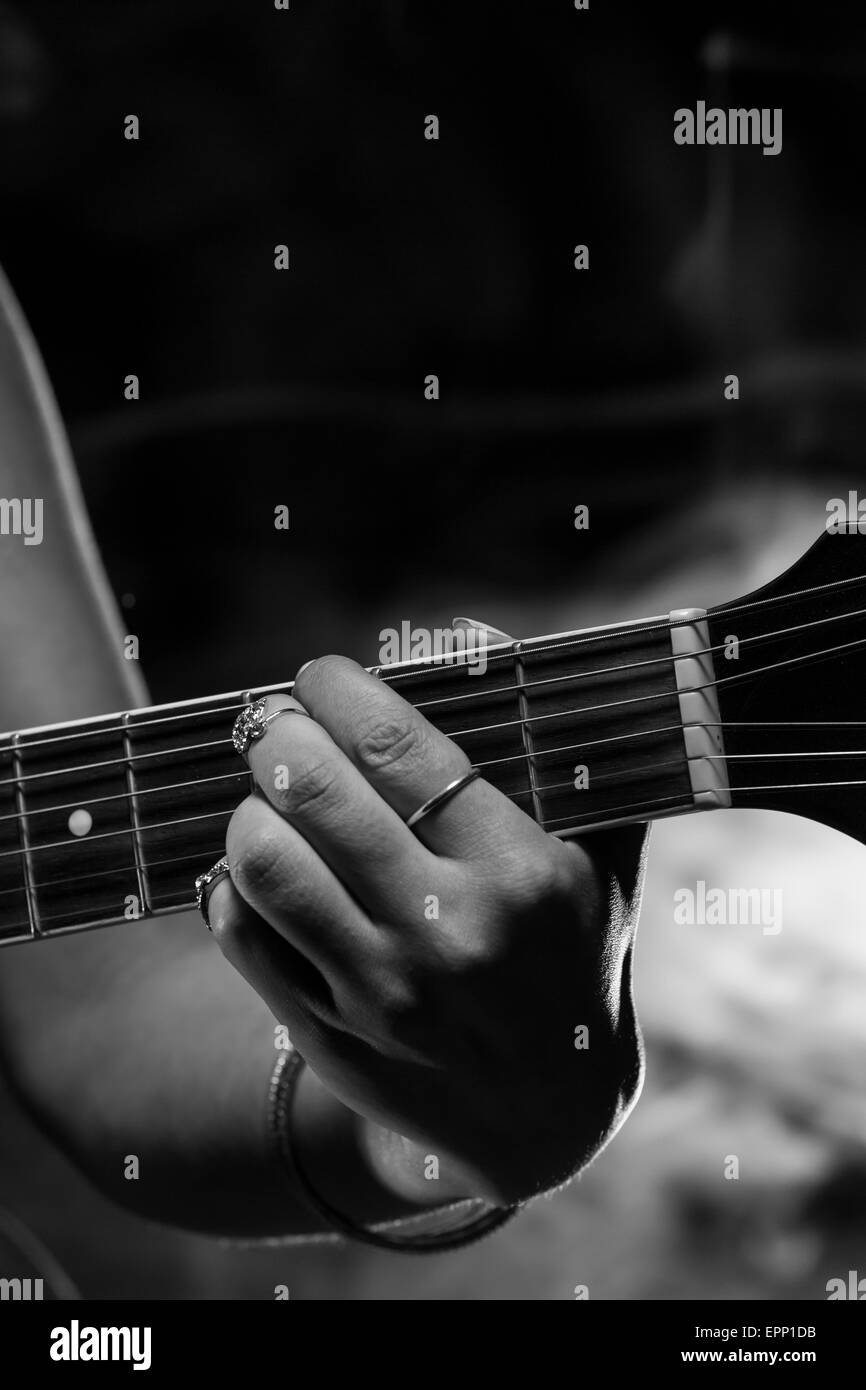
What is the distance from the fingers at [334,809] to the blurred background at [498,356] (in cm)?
106

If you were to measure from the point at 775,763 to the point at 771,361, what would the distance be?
1.33 m

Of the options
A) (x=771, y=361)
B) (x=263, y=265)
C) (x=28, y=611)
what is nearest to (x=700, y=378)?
(x=771, y=361)

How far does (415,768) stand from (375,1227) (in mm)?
353

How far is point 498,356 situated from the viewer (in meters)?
1.57

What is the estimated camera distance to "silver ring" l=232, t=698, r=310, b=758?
1.45 ft

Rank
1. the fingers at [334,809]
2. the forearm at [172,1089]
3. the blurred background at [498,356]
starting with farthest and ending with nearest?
1. the blurred background at [498,356]
2. the forearm at [172,1089]
3. the fingers at [334,809]

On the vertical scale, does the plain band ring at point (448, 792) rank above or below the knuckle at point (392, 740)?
below

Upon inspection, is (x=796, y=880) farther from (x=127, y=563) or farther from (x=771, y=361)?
(x=127, y=563)

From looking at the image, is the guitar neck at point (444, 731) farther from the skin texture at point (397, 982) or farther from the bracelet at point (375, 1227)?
the bracelet at point (375, 1227)

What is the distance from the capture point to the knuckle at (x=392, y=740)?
16.7 inches

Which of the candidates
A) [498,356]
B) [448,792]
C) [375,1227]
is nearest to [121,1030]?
[375,1227]

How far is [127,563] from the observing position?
4.95 ft

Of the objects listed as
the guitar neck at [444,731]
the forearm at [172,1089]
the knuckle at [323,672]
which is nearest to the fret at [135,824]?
the guitar neck at [444,731]

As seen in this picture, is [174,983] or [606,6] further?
[606,6]
